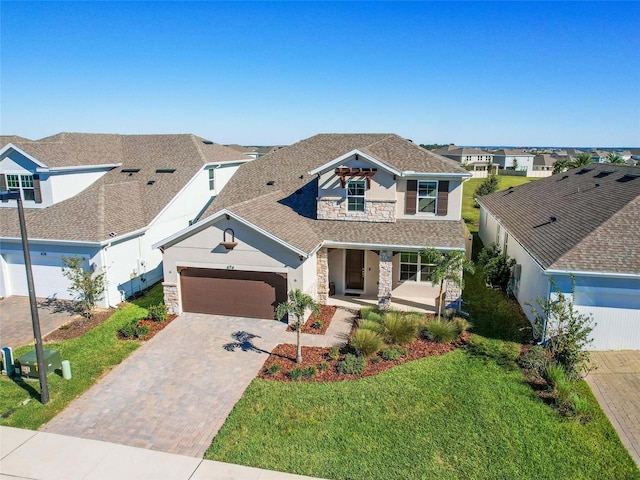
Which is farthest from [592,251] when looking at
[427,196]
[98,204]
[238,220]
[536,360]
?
[98,204]

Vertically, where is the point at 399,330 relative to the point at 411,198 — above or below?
below

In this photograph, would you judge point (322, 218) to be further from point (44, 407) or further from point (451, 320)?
point (44, 407)

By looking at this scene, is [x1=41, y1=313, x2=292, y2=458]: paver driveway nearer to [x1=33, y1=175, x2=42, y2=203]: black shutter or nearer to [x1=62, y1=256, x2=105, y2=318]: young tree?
[x1=62, y1=256, x2=105, y2=318]: young tree

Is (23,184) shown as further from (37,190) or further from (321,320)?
(321,320)

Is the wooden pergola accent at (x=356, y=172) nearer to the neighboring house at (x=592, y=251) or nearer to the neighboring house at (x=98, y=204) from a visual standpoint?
the neighboring house at (x=592, y=251)

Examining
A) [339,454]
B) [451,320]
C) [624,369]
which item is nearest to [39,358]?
[339,454]

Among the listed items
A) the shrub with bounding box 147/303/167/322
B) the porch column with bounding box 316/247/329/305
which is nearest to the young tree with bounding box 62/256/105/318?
the shrub with bounding box 147/303/167/322

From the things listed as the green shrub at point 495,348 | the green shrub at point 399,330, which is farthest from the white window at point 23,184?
the green shrub at point 495,348
